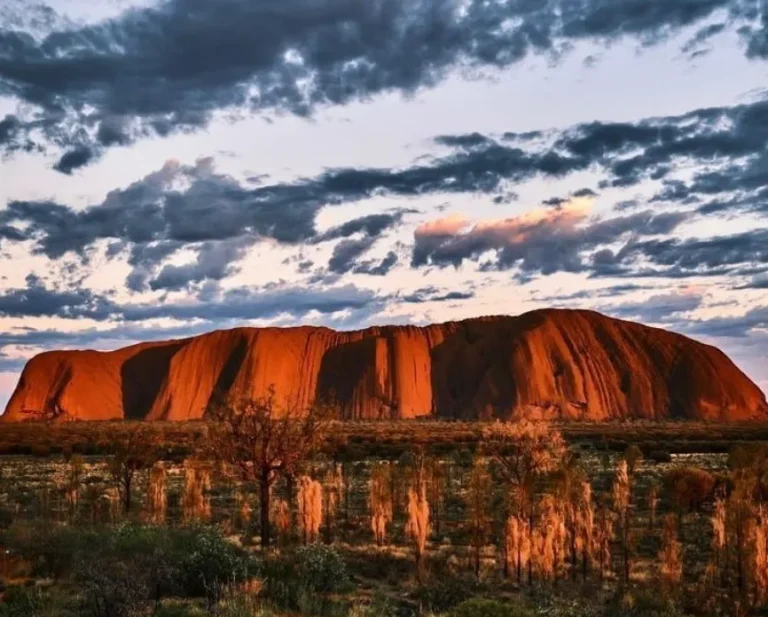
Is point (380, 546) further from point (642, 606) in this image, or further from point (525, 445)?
point (642, 606)

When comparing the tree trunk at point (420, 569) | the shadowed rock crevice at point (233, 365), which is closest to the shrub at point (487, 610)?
the tree trunk at point (420, 569)

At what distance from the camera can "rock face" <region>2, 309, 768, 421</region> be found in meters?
122

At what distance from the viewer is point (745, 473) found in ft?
62.1

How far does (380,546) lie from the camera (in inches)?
806

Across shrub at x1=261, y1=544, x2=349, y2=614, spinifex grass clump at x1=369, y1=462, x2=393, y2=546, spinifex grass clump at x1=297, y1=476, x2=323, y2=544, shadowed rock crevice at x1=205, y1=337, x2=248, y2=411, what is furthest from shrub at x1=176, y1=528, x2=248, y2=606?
shadowed rock crevice at x1=205, y1=337, x2=248, y2=411

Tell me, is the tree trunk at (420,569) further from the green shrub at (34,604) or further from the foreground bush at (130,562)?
the green shrub at (34,604)

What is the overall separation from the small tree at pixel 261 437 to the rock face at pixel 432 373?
9797 cm

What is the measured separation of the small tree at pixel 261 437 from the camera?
789 inches

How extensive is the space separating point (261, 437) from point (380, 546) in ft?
13.9

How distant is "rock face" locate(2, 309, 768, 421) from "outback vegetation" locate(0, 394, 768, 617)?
3679 inches

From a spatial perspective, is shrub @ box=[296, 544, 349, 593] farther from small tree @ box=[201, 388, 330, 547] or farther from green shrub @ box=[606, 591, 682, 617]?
green shrub @ box=[606, 591, 682, 617]

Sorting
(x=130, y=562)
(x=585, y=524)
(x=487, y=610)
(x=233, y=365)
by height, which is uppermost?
(x=233, y=365)

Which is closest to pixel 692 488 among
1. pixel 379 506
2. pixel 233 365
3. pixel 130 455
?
pixel 379 506

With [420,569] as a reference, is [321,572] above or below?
above
